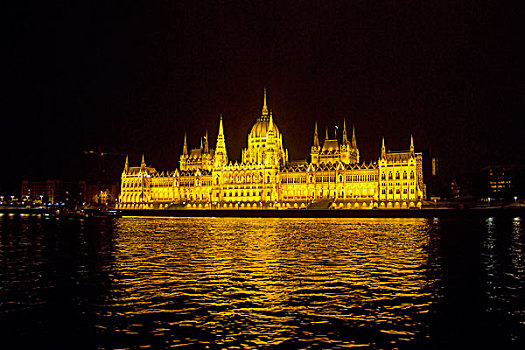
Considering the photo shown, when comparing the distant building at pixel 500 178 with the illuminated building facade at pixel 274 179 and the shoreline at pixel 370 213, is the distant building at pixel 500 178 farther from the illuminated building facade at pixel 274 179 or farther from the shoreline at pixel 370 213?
the shoreline at pixel 370 213

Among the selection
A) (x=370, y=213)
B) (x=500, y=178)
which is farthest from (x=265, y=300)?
(x=500, y=178)

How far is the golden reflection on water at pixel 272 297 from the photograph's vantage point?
47.8 feet

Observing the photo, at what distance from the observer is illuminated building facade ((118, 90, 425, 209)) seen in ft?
413

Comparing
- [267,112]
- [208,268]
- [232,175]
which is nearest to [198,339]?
[208,268]

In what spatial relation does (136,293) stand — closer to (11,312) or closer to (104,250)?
(11,312)

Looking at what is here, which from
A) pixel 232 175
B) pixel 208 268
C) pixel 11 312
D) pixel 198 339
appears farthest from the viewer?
pixel 232 175

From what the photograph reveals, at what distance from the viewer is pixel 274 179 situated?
14238 cm

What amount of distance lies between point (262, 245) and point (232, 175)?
109m

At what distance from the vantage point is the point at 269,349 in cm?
1310

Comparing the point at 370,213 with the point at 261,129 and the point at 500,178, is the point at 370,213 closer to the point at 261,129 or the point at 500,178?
the point at 261,129

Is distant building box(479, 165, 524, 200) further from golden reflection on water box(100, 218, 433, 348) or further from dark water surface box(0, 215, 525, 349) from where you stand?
golden reflection on water box(100, 218, 433, 348)

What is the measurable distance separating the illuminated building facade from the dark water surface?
9089cm

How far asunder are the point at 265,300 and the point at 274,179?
124m

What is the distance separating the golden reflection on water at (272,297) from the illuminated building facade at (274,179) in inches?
3564
